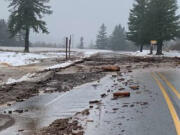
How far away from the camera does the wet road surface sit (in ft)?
23.3

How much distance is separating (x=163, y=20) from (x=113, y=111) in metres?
48.3

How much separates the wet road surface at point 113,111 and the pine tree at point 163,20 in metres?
42.6

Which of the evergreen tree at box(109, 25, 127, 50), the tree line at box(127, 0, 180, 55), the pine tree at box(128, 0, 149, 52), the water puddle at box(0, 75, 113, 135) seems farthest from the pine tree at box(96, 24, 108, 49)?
the water puddle at box(0, 75, 113, 135)

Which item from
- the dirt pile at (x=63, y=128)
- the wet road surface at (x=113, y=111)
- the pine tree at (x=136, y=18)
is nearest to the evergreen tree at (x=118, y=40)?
the pine tree at (x=136, y=18)

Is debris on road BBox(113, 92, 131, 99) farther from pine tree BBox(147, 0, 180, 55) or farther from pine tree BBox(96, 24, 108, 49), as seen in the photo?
pine tree BBox(96, 24, 108, 49)

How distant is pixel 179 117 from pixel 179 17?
50.8 meters

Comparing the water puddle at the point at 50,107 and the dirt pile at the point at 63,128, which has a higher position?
the dirt pile at the point at 63,128

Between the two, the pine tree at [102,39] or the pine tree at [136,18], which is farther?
the pine tree at [102,39]

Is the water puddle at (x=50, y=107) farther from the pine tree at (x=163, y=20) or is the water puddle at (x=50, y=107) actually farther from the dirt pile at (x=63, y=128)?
the pine tree at (x=163, y=20)

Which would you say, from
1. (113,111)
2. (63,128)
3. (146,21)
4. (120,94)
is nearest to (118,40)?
(146,21)

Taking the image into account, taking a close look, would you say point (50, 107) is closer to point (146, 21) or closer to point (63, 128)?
point (63, 128)

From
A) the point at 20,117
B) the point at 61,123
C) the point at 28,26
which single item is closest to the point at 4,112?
the point at 20,117

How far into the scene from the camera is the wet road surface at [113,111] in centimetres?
711

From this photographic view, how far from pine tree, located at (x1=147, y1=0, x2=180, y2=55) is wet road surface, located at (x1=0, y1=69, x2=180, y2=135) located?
140 ft
